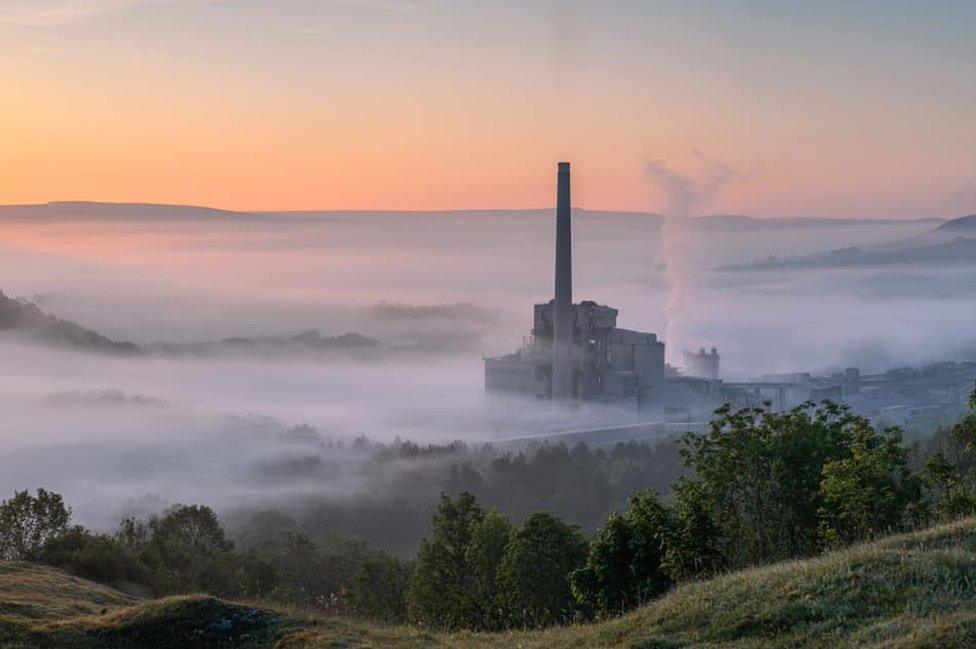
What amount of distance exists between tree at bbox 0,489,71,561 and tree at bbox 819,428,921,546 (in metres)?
27.5

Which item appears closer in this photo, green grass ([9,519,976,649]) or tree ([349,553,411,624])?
green grass ([9,519,976,649])

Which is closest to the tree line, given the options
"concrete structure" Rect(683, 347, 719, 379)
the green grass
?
the green grass

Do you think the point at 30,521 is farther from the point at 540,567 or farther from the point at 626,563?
the point at 626,563

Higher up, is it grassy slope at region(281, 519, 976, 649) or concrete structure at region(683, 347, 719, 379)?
concrete structure at region(683, 347, 719, 379)

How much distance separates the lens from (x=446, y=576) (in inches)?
1779

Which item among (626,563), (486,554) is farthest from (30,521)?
(626,563)

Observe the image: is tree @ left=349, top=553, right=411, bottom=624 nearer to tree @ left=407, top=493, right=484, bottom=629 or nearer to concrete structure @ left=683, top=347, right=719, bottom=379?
tree @ left=407, top=493, right=484, bottom=629

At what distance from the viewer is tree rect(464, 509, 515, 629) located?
142ft

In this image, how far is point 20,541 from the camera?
4484 centimetres

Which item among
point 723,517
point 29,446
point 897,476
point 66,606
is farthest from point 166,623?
point 29,446

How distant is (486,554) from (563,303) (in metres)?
88.2

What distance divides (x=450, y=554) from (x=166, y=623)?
21.0 metres

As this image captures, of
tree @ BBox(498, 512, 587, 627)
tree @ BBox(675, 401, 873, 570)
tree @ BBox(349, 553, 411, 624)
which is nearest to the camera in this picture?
tree @ BBox(675, 401, 873, 570)

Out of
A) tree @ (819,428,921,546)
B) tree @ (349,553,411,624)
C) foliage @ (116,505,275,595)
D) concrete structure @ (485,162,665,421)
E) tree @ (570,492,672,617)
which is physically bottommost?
tree @ (349,553,411,624)
